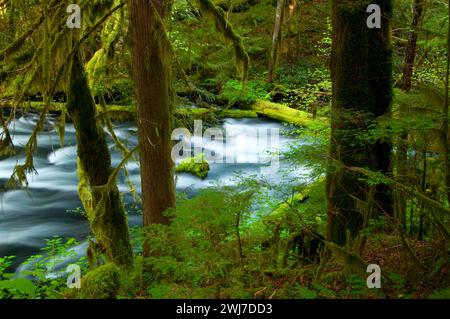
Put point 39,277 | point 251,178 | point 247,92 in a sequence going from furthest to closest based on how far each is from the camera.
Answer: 1. point 247,92
2. point 39,277
3. point 251,178

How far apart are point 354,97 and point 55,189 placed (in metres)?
9.57

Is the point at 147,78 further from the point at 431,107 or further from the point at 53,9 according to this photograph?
the point at 431,107

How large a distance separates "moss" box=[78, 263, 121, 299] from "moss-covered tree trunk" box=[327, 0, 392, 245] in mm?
2425

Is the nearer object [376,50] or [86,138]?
[376,50]

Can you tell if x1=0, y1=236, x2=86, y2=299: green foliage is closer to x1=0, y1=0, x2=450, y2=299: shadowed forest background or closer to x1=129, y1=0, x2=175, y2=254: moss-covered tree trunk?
x1=0, y1=0, x2=450, y2=299: shadowed forest background

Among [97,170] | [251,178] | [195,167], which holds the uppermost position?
[251,178]

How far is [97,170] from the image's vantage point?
21.5ft

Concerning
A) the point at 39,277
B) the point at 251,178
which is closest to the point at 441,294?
the point at 251,178

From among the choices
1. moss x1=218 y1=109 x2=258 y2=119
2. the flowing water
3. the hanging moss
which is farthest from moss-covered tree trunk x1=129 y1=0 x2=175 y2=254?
moss x1=218 y1=109 x2=258 y2=119

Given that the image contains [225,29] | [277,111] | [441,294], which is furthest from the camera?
[277,111]

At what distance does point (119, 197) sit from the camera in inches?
271

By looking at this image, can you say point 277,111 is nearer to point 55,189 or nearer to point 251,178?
point 55,189

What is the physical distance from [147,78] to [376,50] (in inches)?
112

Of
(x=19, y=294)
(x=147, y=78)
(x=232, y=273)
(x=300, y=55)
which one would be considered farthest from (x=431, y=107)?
(x=300, y=55)
